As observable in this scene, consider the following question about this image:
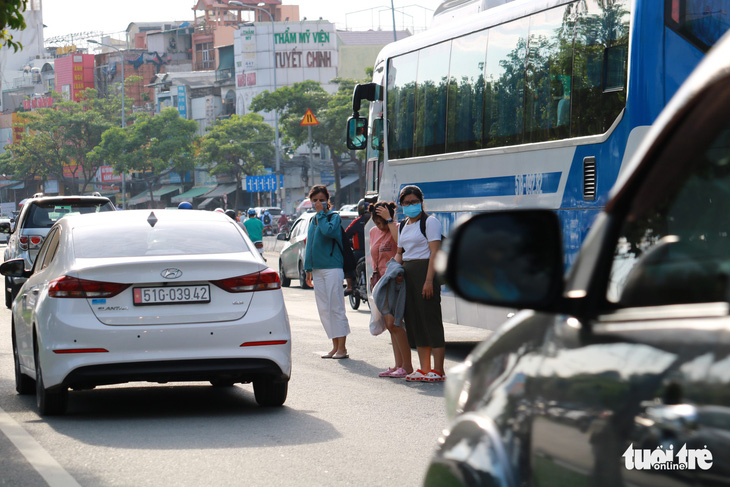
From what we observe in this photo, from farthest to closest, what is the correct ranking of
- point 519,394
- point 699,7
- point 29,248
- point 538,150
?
point 29,248 → point 538,150 → point 699,7 → point 519,394

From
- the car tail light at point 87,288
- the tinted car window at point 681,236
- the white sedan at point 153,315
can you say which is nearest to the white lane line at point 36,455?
the white sedan at point 153,315

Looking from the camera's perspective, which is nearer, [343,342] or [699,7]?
[699,7]

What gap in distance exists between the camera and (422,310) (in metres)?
10.6

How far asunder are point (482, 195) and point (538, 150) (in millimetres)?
1188

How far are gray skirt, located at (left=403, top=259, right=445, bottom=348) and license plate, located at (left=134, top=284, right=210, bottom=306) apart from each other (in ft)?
9.04

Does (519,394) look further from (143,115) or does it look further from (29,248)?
(143,115)

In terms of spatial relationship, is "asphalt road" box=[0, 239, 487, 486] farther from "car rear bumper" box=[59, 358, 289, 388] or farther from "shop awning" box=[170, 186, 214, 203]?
"shop awning" box=[170, 186, 214, 203]

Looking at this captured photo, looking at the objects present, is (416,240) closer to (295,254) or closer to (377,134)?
(377,134)

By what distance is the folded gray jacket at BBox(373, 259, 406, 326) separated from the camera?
1063 cm

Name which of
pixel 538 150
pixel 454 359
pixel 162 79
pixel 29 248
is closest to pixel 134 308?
pixel 538 150

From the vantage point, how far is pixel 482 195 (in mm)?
12219

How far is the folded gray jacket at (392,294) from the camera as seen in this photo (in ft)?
34.9

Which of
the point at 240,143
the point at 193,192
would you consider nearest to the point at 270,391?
the point at 240,143

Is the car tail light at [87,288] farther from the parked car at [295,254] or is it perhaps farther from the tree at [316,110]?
the tree at [316,110]
